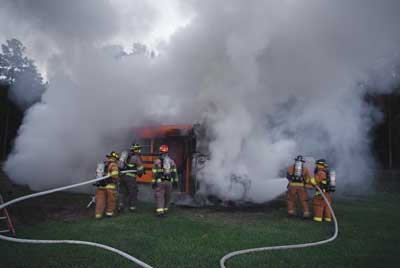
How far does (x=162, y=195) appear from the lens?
7082 millimetres

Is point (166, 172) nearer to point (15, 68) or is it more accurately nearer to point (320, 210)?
point (320, 210)

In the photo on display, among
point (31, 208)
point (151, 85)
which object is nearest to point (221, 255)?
point (31, 208)

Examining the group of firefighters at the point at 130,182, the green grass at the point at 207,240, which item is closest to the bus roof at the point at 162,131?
the group of firefighters at the point at 130,182

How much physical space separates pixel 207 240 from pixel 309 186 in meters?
3.71

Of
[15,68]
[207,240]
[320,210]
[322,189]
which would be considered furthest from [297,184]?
[15,68]

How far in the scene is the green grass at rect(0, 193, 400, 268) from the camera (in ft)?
13.5

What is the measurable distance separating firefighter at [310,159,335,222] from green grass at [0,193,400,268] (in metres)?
0.43

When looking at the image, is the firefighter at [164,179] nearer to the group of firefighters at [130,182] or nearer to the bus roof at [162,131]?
the group of firefighters at [130,182]

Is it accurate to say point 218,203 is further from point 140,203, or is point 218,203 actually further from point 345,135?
point 345,135

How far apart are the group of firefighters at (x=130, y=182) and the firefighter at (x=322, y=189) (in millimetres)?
3571

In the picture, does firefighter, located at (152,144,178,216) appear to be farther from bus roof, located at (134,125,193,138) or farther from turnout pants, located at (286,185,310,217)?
bus roof, located at (134,125,193,138)

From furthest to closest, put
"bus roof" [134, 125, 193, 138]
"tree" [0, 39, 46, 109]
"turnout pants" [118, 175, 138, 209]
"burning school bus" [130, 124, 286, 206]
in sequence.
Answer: "tree" [0, 39, 46, 109], "bus roof" [134, 125, 193, 138], "burning school bus" [130, 124, 286, 206], "turnout pants" [118, 175, 138, 209]

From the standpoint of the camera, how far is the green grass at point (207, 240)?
4117mm

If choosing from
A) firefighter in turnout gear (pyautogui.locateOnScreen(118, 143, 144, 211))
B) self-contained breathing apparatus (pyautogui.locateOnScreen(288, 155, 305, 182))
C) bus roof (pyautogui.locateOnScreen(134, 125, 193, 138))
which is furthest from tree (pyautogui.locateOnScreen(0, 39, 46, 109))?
self-contained breathing apparatus (pyautogui.locateOnScreen(288, 155, 305, 182))
